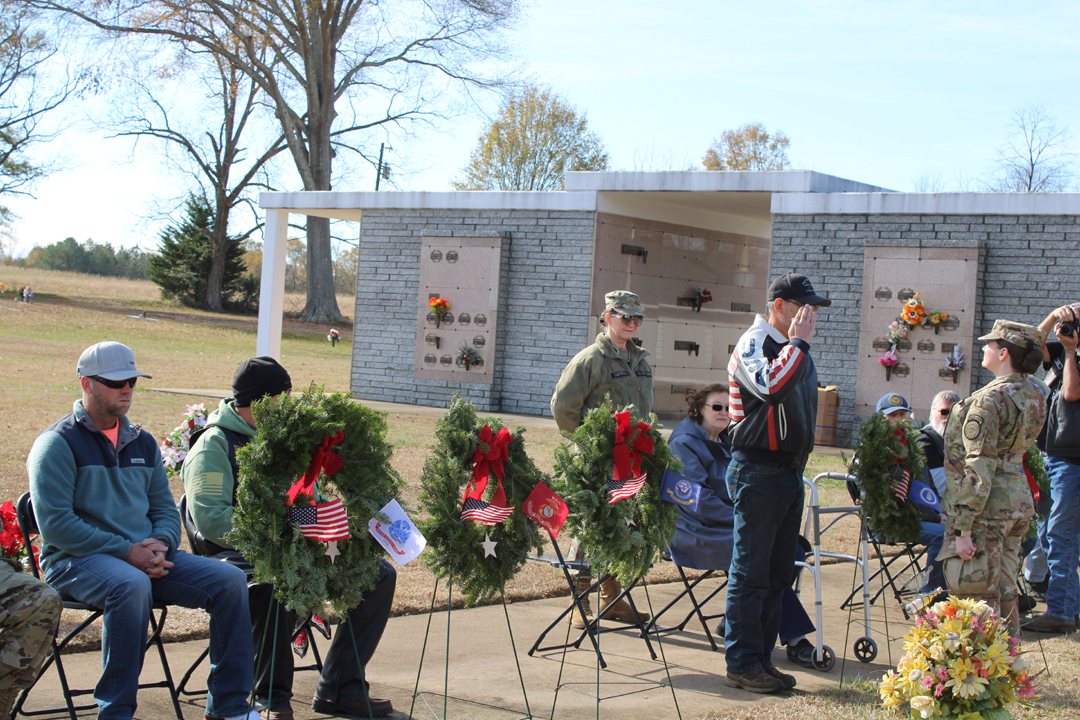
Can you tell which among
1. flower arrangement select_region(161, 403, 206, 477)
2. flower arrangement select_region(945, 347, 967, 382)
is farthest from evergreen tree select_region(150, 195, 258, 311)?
flower arrangement select_region(161, 403, 206, 477)

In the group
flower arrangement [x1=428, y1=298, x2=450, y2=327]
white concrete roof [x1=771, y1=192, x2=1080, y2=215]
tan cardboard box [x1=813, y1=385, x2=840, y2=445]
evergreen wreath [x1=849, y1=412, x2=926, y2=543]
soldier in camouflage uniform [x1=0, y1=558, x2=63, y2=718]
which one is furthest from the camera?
flower arrangement [x1=428, y1=298, x2=450, y2=327]

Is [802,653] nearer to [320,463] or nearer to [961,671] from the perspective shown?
[961,671]

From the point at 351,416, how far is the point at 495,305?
12.4m

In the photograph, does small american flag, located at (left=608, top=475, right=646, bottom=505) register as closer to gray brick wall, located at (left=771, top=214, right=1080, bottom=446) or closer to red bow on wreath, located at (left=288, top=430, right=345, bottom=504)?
red bow on wreath, located at (left=288, top=430, right=345, bottom=504)

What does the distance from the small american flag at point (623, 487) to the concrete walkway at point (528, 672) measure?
2.31 feet

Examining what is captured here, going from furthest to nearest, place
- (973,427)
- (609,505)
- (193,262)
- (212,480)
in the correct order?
(193,262) → (973,427) → (609,505) → (212,480)

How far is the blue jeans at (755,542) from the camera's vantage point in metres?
4.61

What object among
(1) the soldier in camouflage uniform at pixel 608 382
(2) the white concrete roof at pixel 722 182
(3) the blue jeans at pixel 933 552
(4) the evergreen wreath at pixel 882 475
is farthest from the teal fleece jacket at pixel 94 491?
(2) the white concrete roof at pixel 722 182

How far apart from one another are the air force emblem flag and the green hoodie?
3.52m

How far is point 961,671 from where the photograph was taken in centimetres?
379

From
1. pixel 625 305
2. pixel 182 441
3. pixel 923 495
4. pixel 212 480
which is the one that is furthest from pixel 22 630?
pixel 923 495

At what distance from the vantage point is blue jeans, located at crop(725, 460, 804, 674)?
15.1 ft

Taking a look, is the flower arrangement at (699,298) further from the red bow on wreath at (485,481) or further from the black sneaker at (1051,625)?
the red bow on wreath at (485,481)

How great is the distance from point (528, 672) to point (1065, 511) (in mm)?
3413
